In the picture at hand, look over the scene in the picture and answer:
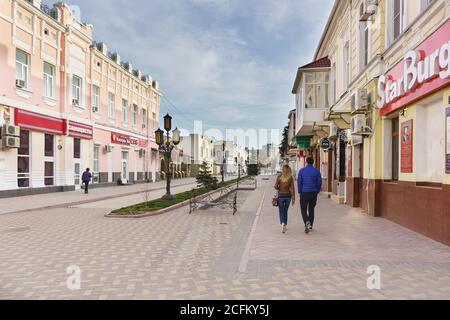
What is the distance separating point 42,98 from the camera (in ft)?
66.1

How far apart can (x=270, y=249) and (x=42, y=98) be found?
18.1 metres

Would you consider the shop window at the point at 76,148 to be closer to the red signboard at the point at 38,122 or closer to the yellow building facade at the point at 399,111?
the red signboard at the point at 38,122

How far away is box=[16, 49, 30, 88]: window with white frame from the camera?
18484 mm

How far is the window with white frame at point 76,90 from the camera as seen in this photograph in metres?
23.8

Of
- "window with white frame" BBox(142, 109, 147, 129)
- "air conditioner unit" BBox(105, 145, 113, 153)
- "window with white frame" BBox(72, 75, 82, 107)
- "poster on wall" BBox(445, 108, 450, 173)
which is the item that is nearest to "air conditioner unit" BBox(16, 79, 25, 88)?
"window with white frame" BBox(72, 75, 82, 107)

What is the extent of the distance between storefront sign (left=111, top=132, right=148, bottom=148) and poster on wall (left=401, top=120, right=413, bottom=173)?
24382 mm

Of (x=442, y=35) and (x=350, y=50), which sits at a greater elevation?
(x=350, y=50)

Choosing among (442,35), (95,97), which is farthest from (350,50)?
(95,97)

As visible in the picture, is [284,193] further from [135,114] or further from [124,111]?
[135,114]

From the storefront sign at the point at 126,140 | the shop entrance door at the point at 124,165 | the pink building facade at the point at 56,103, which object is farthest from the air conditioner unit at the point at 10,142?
the shop entrance door at the point at 124,165

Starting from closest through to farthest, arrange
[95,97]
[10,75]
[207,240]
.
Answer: [207,240] → [10,75] → [95,97]

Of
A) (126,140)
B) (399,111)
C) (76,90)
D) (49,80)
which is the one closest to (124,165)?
(126,140)
